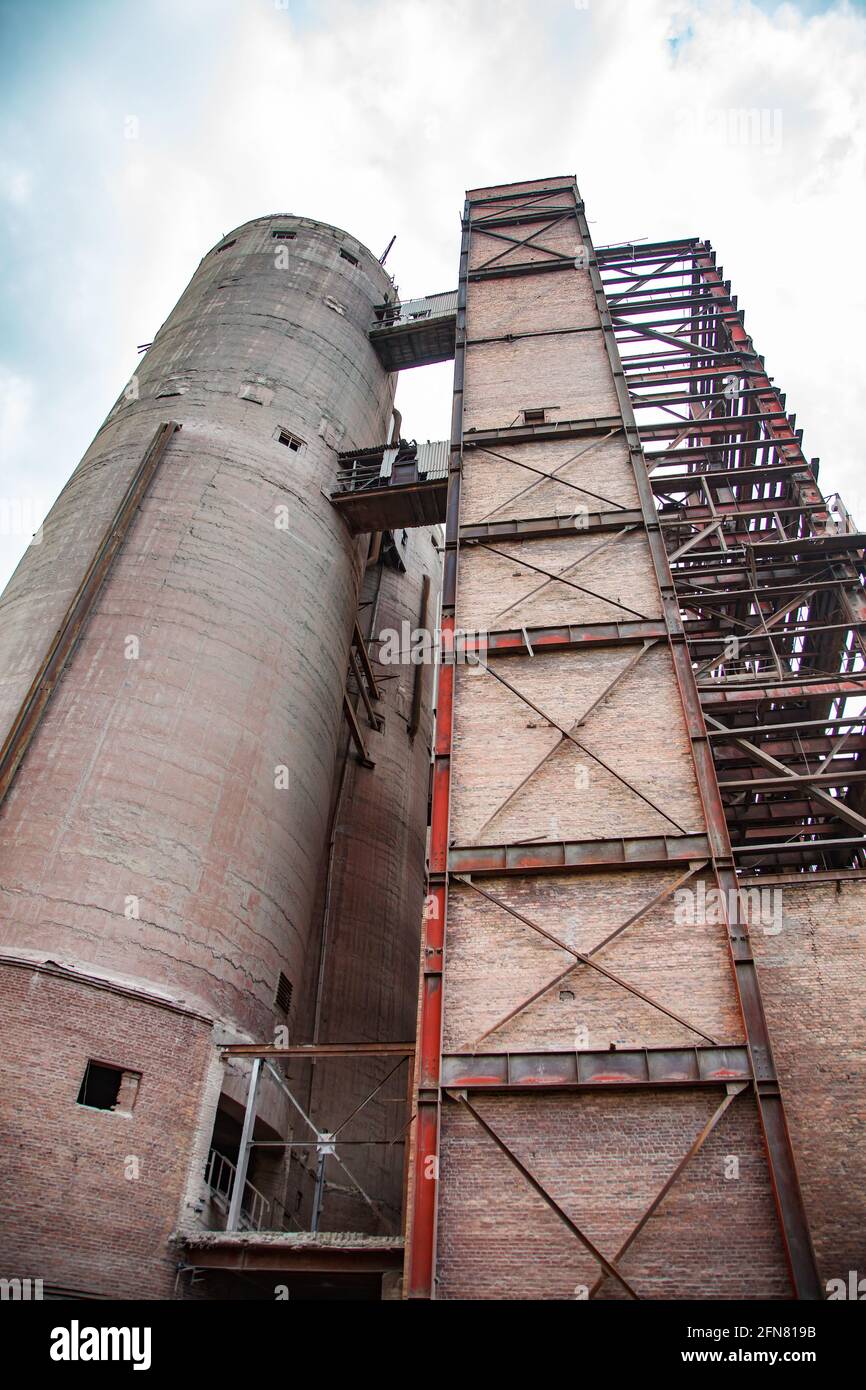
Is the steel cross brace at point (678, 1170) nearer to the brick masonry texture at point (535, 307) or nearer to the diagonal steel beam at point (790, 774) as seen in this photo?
the diagonal steel beam at point (790, 774)

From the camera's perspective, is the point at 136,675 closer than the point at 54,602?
Yes

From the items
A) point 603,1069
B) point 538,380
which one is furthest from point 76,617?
point 538,380

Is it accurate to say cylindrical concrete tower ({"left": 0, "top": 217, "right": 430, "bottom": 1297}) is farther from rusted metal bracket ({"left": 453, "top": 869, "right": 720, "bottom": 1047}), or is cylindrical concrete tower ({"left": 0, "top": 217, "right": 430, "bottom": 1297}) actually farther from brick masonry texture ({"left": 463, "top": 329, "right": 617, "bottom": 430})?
rusted metal bracket ({"left": 453, "top": 869, "right": 720, "bottom": 1047})

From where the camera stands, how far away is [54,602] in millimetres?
17141

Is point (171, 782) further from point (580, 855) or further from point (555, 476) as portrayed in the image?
point (555, 476)

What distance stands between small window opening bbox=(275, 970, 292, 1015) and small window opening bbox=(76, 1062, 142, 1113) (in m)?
3.15

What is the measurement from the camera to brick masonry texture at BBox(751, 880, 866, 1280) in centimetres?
1160

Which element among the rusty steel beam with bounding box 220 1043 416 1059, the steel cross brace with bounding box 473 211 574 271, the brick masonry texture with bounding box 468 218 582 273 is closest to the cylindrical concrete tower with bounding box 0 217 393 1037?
the rusty steel beam with bounding box 220 1043 416 1059

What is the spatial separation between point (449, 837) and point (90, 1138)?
6.14 m

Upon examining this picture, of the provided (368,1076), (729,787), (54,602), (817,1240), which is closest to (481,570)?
(729,787)

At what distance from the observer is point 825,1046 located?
506 inches
